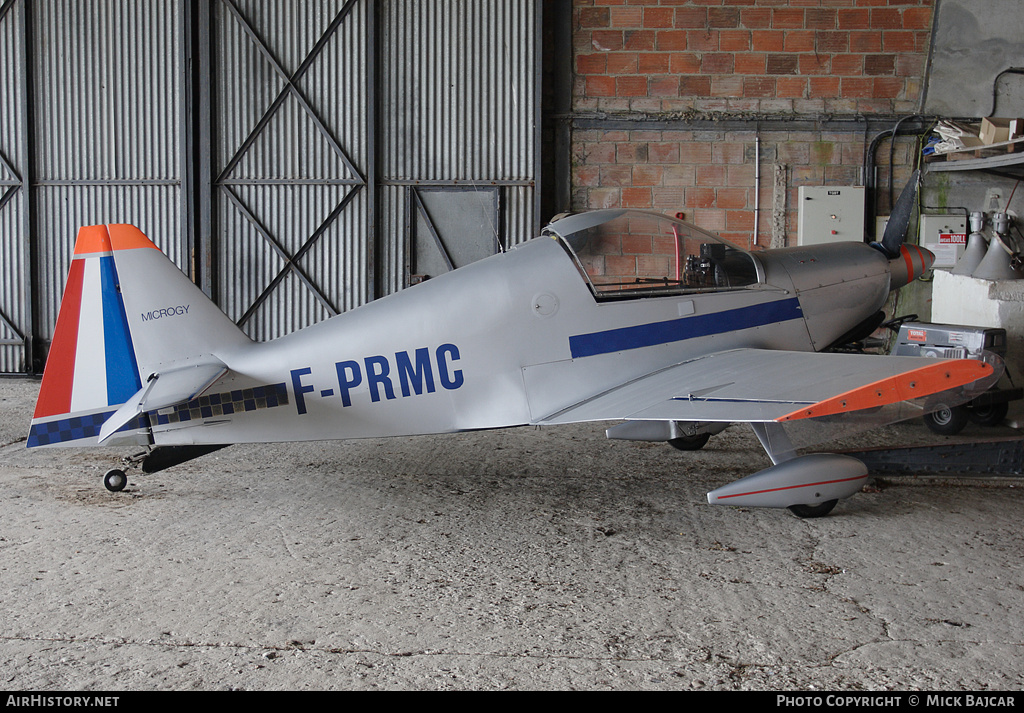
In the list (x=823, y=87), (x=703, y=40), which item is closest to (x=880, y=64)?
(x=823, y=87)

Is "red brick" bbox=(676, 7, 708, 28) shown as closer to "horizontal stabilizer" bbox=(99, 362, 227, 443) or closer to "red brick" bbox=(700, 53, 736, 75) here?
"red brick" bbox=(700, 53, 736, 75)

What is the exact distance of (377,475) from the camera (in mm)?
5484

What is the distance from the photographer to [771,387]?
4043 mm

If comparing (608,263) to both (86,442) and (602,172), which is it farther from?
(602,172)

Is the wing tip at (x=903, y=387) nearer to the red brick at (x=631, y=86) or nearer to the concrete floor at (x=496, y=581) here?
the concrete floor at (x=496, y=581)

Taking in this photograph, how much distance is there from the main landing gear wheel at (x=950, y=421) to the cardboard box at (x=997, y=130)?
4.01m

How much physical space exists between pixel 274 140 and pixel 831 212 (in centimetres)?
714

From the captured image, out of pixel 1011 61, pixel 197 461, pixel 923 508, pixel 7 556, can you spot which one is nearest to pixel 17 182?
pixel 197 461

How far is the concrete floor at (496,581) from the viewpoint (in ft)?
9.24

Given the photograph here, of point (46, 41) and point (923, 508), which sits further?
point (46, 41)

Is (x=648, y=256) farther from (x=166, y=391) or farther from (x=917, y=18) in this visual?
(x=917, y=18)

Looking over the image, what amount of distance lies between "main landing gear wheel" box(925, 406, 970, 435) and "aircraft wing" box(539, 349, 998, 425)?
2.54 meters
